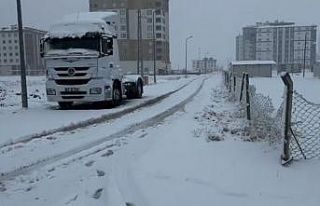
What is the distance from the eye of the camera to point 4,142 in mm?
10258

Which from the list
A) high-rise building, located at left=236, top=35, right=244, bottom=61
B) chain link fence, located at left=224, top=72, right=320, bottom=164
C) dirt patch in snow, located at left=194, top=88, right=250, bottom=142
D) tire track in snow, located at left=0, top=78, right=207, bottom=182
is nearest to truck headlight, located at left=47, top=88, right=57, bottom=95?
tire track in snow, located at left=0, top=78, right=207, bottom=182

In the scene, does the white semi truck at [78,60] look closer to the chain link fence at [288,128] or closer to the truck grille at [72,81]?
the truck grille at [72,81]

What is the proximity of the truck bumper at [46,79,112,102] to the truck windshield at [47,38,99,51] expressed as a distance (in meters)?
1.37

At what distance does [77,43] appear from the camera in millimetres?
18422

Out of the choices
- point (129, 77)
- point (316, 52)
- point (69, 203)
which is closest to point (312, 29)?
point (316, 52)

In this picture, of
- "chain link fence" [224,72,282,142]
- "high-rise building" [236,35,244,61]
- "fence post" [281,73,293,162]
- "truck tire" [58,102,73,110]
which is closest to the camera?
"fence post" [281,73,293,162]

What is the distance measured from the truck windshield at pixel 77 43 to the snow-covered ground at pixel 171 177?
9.14 metres

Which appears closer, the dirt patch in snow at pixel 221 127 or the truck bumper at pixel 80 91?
the dirt patch in snow at pixel 221 127

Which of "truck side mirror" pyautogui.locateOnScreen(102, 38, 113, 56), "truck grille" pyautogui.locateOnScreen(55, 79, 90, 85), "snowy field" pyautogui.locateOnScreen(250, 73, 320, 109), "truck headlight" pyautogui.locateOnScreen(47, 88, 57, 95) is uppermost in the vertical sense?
"truck side mirror" pyautogui.locateOnScreen(102, 38, 113, 56)

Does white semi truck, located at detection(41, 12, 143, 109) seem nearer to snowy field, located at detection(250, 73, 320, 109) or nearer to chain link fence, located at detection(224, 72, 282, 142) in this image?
snowy field, located at detection(250, 73, 320, 109)

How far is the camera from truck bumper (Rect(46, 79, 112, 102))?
732 inches

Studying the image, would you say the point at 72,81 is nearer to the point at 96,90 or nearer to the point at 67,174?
the point at 96,90

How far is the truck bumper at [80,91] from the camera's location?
61.0 ft

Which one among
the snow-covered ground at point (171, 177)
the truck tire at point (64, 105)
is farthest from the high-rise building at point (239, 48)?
the snow-covered ground at point (171, 177)
